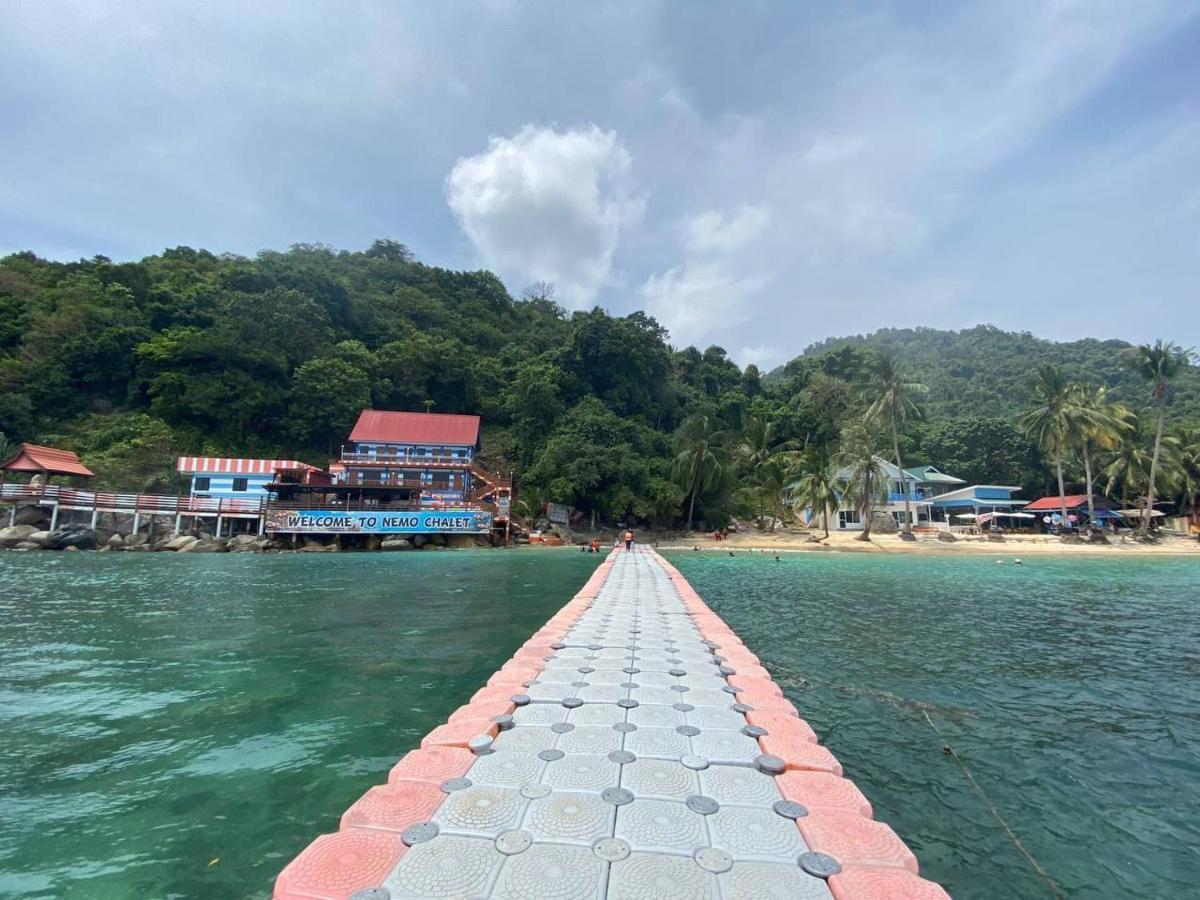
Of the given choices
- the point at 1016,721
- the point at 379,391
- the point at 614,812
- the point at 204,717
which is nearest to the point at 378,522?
the point at 379,391

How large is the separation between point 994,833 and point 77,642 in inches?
505

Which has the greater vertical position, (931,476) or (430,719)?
(931,476)

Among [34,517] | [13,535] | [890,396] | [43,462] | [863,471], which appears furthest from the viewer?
[890,396]

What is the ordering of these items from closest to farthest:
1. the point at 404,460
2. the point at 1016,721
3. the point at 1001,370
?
1. the point at 1016,721
2. the point at 404,460
3. the point at 1001,370

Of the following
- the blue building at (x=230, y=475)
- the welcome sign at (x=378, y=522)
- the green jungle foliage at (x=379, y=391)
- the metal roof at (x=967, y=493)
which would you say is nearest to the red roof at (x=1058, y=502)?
the metal roof at (x=967, y=493)

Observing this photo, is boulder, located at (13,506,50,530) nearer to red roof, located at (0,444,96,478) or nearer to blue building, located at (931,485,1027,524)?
red roof, located at (0,444,96,478)

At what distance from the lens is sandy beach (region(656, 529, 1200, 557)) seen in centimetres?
3241

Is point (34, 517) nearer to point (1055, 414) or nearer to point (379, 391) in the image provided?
point (379, 391)

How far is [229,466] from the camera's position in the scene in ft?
124

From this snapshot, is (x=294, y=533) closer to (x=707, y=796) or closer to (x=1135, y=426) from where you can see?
(x=707, y=796)

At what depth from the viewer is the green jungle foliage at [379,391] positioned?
40.2 metres

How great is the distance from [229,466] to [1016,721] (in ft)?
146

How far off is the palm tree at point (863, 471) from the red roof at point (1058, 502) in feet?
52.0

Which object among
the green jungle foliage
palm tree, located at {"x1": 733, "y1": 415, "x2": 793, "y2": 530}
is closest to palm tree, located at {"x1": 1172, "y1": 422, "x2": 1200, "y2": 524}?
the green jungle foliage
